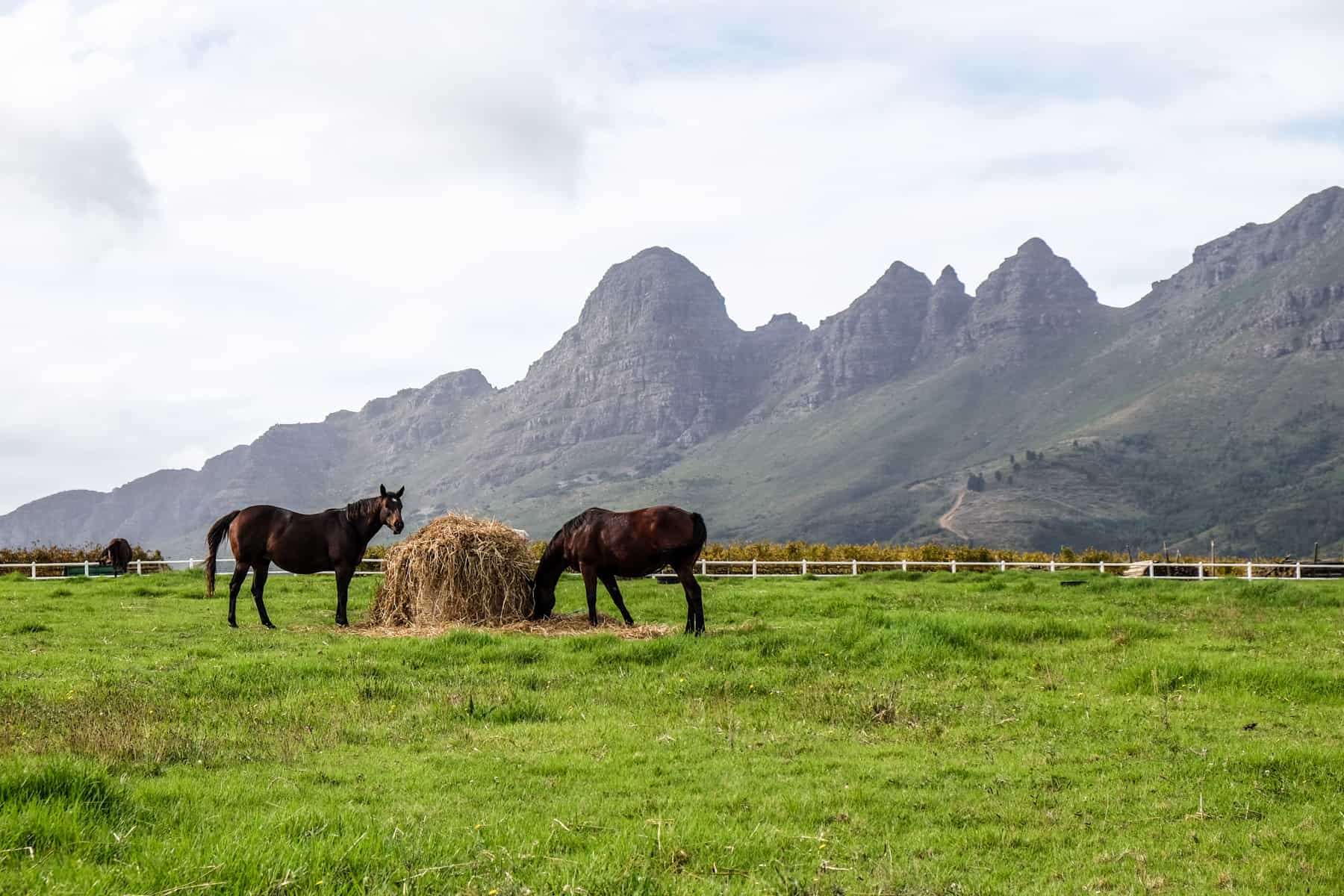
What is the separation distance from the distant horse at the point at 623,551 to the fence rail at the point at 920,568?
602 inches

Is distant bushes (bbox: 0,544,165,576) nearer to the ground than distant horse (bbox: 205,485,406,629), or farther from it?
nearer to the ground

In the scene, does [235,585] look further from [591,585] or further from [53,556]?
[53,556]

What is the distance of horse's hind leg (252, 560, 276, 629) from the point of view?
21719 millimetres

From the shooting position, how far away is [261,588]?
2239 cm

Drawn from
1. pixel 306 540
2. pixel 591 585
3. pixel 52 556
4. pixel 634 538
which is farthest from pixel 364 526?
pixel 52 556

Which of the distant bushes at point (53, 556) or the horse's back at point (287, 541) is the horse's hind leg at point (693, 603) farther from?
the distant bushes at point (53, 556)

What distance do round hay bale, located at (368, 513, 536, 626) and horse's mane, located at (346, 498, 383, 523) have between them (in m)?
1.11

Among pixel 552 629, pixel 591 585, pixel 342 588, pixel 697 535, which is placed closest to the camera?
pixel 697 535

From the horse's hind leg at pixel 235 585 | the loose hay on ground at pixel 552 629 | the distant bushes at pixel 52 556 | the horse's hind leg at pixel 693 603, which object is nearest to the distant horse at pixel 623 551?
the horse's hind leg at pixel 693 603

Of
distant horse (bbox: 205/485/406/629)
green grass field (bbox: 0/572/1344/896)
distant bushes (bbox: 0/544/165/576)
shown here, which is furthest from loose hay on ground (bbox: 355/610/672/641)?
distant bushes (bbox: 0/544/165/576)

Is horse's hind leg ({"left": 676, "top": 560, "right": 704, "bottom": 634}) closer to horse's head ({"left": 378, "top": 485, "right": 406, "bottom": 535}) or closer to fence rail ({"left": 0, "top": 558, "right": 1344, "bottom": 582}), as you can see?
horse's head ({"left": 378, "top": 485, "right": 406, "bottom": 535})

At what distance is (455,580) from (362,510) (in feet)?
9.53

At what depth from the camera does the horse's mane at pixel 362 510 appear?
22453 millimetres

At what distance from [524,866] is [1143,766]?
21.9 feet
